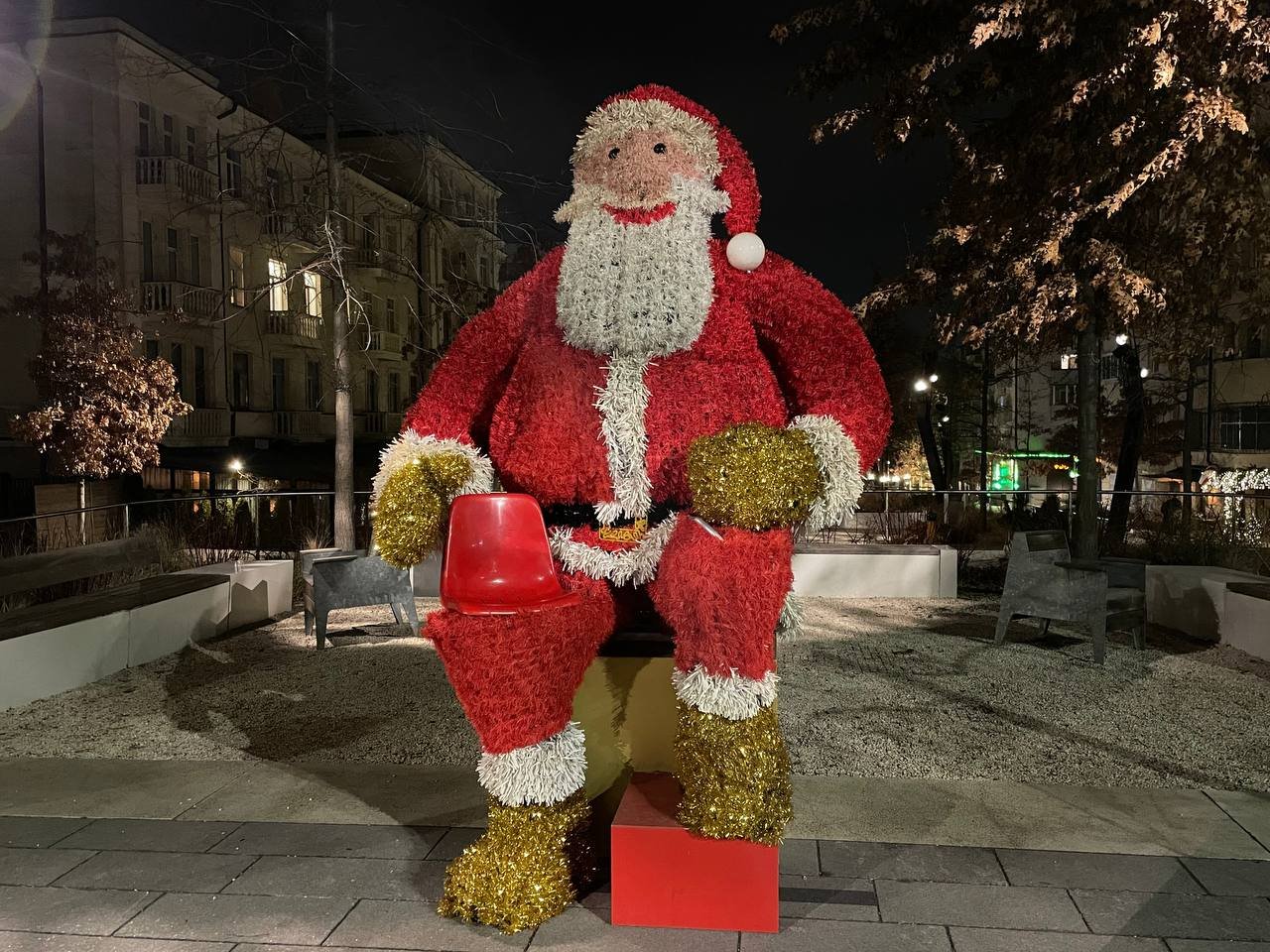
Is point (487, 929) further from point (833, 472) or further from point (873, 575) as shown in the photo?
point (873, 575)

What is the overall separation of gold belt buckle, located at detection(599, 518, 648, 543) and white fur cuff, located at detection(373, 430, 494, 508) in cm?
45

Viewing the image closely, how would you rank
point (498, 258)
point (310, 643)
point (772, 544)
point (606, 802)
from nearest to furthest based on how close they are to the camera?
point (772, 544) < point (606, 802) < point (310, 643) < point (498, 258)

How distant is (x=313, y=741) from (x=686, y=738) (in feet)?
9.11

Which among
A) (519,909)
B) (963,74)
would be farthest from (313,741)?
(963,74)

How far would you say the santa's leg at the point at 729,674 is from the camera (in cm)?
248

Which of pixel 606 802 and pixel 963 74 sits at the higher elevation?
pixel 963 74

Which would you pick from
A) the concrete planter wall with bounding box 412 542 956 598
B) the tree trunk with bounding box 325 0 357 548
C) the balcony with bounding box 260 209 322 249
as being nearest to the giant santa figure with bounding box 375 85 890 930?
the tree trunk with bounding box 325 0 357 548

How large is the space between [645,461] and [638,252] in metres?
0.63

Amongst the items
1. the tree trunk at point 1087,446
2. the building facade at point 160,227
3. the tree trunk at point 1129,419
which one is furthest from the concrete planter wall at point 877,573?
the building facade at point 160,227

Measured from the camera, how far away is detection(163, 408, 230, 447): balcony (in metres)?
17.1

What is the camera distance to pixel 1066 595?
6301 millimetres

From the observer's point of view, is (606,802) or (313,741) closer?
(606,802)

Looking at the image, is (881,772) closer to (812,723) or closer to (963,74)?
(812,723)

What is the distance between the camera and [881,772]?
13.5 ft
